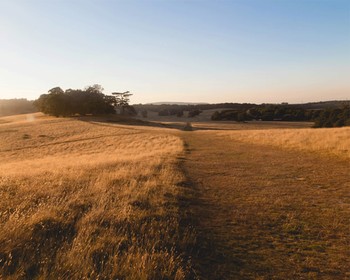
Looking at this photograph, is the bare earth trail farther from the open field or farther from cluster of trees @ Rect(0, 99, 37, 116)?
cluster of trees @ Rect(0, 99, 37, 116)

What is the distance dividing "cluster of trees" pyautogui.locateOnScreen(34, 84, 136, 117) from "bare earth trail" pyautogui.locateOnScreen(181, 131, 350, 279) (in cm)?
6263

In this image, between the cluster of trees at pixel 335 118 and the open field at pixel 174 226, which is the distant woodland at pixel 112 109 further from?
the open field at pixel 174 226

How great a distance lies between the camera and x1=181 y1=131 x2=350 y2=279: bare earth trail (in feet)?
15.5

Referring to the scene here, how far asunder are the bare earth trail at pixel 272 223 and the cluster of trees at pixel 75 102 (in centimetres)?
6263

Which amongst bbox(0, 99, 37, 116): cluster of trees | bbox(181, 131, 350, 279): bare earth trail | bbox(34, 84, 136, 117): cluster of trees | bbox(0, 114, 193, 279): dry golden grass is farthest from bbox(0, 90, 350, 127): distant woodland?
bbox(0, 99, 37, 116): cluster of trees

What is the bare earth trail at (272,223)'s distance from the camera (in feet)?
15.5

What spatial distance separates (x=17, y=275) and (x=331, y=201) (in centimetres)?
820

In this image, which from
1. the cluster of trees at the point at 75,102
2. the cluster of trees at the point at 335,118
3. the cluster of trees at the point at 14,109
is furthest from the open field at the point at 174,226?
the cluster of trees at the point at 14,109

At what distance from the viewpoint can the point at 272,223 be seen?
6652 millimetres

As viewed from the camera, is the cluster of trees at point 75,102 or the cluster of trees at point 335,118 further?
the cluster of trees at point 75,102

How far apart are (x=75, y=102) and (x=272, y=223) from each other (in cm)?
7041

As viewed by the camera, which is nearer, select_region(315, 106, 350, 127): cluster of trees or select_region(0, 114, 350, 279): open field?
select_region(0, 114, 350, 279): open field

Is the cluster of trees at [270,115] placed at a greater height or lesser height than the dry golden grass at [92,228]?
lesser

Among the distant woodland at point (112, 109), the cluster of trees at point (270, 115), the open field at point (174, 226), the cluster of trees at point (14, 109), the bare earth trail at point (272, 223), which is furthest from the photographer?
the cluster of trees at point (14, 109)
